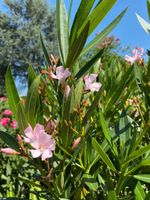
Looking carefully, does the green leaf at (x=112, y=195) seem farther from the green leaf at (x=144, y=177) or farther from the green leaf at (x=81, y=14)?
the green leaf at (x=81, y=14)

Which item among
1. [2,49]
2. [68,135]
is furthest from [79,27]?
[2,49]

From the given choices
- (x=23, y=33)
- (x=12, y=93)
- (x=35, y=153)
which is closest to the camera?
(x=35, y=153)

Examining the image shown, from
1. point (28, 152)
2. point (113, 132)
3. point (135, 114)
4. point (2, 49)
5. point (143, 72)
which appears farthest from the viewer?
point (2, 49)

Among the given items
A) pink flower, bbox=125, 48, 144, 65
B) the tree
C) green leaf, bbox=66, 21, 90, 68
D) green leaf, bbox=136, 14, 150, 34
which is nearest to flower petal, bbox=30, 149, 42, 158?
green leaf, bbox=66, 21, 90, 68

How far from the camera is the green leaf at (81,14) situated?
0.94 meters

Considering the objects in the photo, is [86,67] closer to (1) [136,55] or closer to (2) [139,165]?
(2) [139,165]

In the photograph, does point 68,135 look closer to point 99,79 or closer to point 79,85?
point 79,85

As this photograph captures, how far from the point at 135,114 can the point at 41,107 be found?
38cm

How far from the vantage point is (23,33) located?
25.3m

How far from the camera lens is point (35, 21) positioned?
26.0 metres

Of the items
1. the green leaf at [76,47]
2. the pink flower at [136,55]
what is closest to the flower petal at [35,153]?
the green leaf at [76,47]

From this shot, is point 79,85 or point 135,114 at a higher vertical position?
point 79,85

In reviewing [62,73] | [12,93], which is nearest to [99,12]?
[62,73]

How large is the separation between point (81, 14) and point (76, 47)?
0.23 feet
